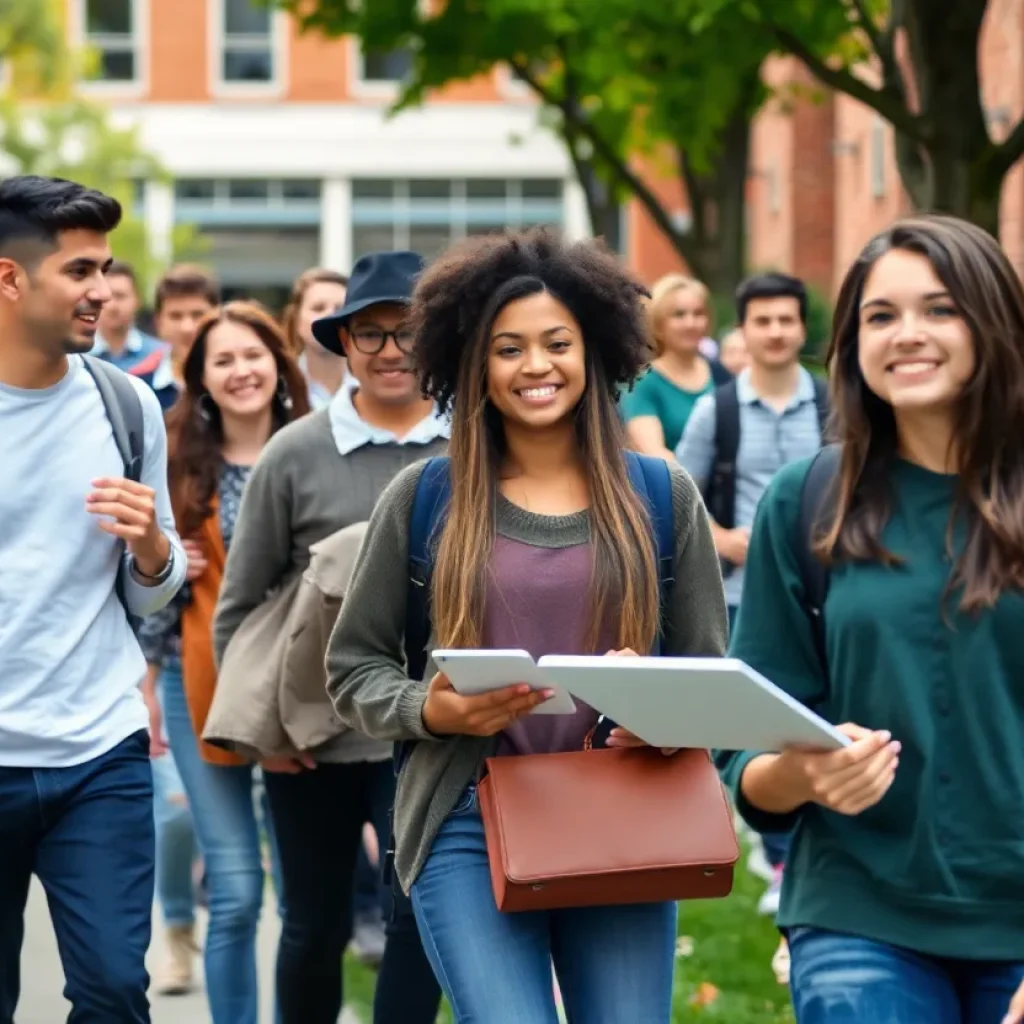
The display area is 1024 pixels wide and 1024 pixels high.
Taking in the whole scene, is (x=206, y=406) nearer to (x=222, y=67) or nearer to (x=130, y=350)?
(x=130, y=350)

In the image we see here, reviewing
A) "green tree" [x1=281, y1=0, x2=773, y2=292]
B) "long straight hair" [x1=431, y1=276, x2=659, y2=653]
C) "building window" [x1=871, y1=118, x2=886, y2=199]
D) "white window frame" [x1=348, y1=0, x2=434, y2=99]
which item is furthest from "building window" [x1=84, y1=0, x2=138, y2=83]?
"long straight hair" [x1=431, y1=276, x2=659, y2=653]

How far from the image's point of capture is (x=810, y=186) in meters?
35.8

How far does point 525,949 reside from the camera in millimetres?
4113

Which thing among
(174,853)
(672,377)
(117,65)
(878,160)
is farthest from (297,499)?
(117,65)

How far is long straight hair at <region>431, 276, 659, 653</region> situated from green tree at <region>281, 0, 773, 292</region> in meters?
Result: 8.36

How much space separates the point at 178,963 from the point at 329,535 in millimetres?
2437

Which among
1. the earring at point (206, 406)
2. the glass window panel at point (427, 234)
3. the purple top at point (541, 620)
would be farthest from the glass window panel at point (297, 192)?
the purple top at point (541, 620)

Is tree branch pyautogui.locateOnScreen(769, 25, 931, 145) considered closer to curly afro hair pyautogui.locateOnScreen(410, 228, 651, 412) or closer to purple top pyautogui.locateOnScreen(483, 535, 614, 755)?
curly afro hair pyautogui.locateOnScreen(410, 228, 651, 412)

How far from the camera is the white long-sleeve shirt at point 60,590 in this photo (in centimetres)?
480

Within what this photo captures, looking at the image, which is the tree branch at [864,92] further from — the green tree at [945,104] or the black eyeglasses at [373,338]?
the black eyeglasses at [373,338]

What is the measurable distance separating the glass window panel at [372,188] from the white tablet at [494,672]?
44.2 meters

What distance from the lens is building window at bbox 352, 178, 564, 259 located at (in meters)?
47.5

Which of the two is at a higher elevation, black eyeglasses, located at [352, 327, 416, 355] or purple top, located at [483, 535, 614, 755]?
black eyeglasses, located at [352, 327, 416, 355]

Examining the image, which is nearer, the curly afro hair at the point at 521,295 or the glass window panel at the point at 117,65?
the curly afro hair at the point at 521,295
